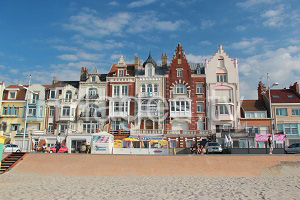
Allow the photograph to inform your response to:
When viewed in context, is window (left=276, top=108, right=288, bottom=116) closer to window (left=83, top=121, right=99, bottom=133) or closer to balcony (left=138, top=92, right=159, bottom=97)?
balcony (left=138, top=92, right=159, bottom=97)

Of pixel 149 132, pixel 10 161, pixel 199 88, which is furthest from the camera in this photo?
pixel 199 88

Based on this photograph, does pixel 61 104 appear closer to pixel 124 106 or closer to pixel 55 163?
pixel 124 106

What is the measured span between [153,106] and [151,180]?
2295cm

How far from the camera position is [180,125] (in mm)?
41438

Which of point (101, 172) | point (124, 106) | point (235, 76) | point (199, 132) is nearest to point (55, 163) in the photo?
point (101, 172)

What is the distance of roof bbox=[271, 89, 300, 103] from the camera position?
141 ft

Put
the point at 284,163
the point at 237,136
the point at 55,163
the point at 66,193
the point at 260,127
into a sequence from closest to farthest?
the point at 66,193 → the point at 284,163 → the point at 55,163 → the point at 237,136 → the point at 260,127

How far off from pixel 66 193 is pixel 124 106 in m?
27.8

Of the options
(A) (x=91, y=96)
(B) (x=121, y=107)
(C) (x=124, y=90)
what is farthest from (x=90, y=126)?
(C) (x=124, y=90)

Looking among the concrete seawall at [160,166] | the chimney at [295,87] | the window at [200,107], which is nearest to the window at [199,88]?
the window at [200,107]

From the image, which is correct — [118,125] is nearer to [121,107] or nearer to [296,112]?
[121,107]

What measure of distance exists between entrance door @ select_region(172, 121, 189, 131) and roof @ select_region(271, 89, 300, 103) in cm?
1398

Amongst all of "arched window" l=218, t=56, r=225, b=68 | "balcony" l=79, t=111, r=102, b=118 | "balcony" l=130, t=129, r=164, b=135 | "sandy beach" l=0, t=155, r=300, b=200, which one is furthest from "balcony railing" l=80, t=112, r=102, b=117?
"arched window" l=218, t=56, r=225, b=68

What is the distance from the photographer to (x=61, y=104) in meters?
42.8
